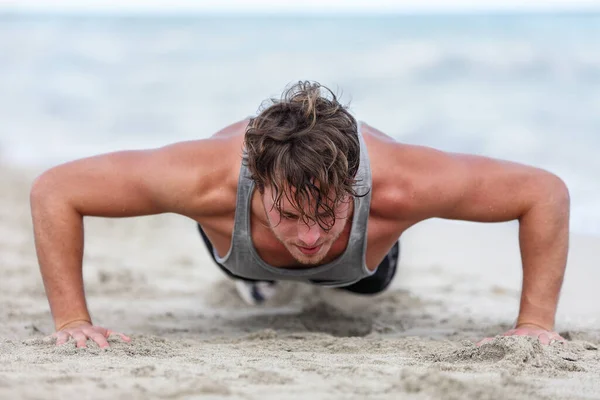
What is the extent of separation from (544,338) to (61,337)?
1.65 m

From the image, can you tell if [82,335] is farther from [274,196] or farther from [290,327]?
[290,327]

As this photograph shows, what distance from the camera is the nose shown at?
248 centimetres

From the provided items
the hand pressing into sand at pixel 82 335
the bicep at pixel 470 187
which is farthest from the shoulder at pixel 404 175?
the hand pressing into sand at pixel 82 335

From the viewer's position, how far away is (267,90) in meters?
13.1

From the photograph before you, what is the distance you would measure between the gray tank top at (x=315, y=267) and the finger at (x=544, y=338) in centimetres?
69

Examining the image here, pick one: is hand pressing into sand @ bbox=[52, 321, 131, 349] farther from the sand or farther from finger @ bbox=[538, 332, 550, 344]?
finger @ bbox=[538, 332, 550, 344]

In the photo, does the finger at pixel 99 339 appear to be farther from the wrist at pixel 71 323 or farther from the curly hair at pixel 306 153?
the curly hair at pixel 306 153

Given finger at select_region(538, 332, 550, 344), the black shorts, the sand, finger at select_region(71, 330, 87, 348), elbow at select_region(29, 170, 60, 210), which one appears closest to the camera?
the sand

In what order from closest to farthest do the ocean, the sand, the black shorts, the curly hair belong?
1. the sand
2. the curly hair
3. the black shorts
4. the ocean

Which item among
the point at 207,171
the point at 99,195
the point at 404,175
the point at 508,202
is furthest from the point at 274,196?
the point at 508,202

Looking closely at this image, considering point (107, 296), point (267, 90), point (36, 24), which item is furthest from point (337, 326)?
point (36, 24)

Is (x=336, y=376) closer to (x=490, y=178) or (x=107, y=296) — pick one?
(x=490, y=178)

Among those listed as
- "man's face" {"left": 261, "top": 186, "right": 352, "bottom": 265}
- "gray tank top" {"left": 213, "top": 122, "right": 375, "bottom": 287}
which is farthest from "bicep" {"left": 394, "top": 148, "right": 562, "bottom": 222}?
"man's face" {"left": 261, "top": 186, "right": 352, "bottom": 265}

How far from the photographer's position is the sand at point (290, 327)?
78.7 inches
